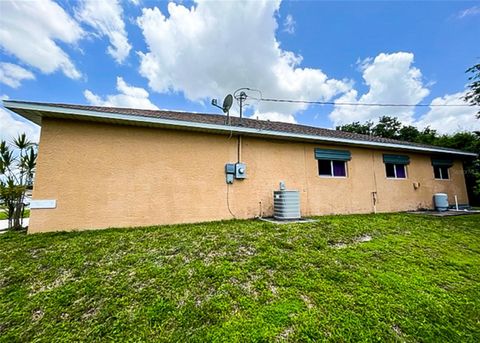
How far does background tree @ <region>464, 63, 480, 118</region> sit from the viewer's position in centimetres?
806

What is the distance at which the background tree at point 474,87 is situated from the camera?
8.06 meters

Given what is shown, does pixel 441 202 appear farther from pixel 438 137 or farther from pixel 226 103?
pixel 226 103

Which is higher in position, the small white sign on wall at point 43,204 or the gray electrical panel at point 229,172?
the gray electrical panel at point 229,172

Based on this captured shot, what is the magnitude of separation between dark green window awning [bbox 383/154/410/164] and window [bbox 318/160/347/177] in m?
2.14

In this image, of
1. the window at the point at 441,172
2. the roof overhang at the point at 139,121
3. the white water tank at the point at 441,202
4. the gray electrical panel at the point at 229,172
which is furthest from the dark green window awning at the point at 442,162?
the gray electrical panel at the point at 229,172

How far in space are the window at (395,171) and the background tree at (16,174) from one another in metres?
12.0

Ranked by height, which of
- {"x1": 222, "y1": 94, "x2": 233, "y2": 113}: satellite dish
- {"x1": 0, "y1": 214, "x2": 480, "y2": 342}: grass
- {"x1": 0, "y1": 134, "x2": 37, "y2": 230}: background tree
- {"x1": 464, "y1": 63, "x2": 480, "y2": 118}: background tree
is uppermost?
{"x1": 464, "y1": 63, "x2": 480, "y2": 118}: background tree

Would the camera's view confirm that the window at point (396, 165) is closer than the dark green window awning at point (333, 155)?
No

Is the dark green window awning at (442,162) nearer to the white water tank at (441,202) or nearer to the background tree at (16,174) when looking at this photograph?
the white water tank at (441,202)

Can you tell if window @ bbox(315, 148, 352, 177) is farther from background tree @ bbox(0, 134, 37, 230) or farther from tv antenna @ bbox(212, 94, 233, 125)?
background tree @ bbox(0, 134, 37, 230)

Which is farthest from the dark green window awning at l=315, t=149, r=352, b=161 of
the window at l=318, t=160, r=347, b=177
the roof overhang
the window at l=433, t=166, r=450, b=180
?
the window at l=433, t=166, r=450, b=180

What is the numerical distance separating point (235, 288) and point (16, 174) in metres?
6.54

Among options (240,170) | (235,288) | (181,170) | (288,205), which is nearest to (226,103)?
(240,170)

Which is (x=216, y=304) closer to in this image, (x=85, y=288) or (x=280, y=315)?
(x=280, y=315)
